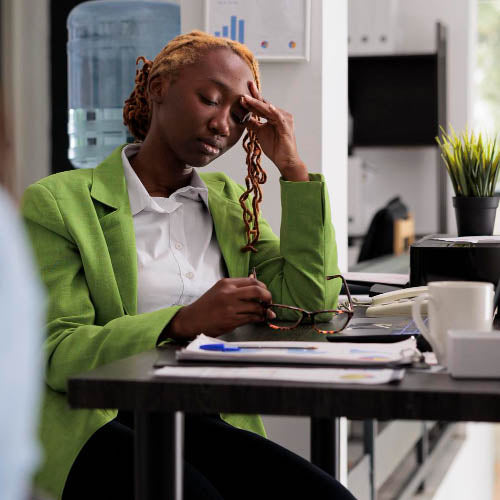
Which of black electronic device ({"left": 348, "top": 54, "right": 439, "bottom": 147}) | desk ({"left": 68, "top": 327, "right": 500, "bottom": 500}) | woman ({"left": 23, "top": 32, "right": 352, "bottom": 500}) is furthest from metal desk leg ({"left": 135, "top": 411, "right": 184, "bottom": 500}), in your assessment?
black electronic device ({"left": 348, "top": 54, "right": 439, "bottom": 147})

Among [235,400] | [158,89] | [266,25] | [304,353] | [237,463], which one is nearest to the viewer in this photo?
[235,400]

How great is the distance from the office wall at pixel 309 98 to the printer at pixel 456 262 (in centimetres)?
63

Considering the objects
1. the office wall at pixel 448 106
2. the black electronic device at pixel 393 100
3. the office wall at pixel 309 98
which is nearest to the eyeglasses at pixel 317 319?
the office wall at pixel 309 98

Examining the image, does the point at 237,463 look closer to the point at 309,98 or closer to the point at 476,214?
the point at 476,214

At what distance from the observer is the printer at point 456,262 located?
1665mm

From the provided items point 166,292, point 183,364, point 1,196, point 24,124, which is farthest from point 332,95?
point 24,124

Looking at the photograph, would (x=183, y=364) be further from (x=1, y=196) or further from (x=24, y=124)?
(x=24, y=124)

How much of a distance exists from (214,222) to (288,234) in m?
0.15

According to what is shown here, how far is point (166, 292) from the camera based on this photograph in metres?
1.56

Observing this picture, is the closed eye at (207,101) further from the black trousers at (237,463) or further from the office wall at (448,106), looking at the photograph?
the office wall at (448,106)

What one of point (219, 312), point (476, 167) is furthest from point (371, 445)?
point (219, 312)

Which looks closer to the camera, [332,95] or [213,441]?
[213,441]

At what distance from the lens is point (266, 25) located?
2.31 metres

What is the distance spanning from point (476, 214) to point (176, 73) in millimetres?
867
